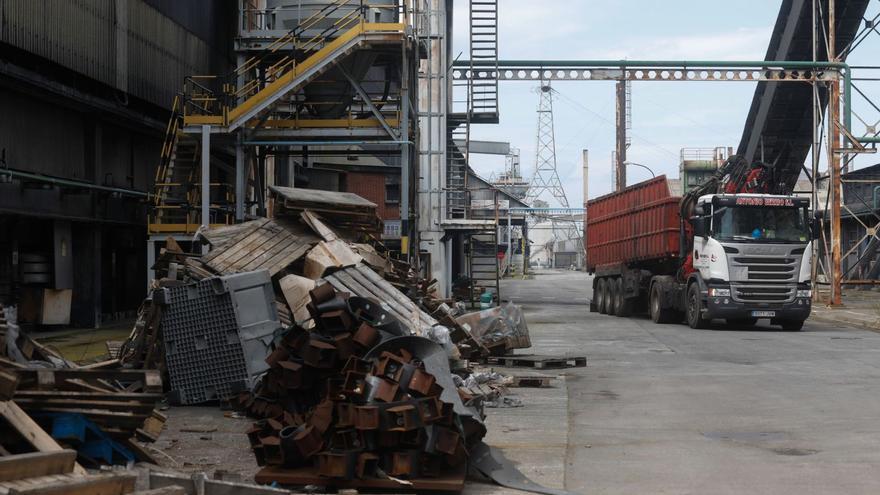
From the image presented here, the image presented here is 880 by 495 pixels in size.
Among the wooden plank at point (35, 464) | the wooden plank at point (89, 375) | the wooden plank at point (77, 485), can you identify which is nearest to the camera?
the wooden plank at point (77, 485)

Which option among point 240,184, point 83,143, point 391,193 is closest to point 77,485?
point 83,143

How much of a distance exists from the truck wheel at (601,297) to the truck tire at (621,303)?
1.58 meters

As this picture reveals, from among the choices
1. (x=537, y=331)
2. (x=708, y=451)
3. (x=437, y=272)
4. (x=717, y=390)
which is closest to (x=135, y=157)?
(x=537, y=331)

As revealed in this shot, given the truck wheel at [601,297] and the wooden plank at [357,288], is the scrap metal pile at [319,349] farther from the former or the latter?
the truck wheel at [601,297]

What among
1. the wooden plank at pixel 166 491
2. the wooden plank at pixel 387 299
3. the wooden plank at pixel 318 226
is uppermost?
the wooden plank at pixel 318 226

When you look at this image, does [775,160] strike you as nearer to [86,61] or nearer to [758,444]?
[86,61]

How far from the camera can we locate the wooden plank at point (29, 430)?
644 cm

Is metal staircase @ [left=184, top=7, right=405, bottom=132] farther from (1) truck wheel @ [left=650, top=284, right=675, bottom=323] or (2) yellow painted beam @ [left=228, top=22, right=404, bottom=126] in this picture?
(1) truck wheel @ [left=650, top=284, right=675, bottom=323]

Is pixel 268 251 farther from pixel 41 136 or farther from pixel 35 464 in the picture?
pixel 41 136

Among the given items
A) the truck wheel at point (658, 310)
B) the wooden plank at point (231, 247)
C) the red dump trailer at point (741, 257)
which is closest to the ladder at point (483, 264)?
the truck wheel at point (658, 310)

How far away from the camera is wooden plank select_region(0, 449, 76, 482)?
5789 mm

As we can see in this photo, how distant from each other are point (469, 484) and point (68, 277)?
1742cm

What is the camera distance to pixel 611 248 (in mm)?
33688

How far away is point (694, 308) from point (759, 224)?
2699 millimetres
